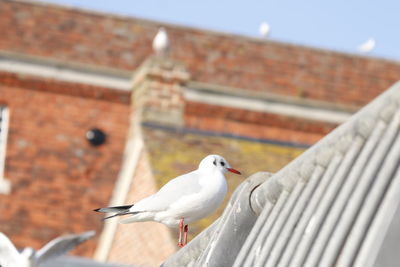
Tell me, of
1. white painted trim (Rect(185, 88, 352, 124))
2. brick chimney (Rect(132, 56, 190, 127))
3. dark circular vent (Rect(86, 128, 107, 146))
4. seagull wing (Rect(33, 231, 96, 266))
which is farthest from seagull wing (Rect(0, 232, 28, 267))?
dark circular vent (Rect(86, 128, 107, 146))

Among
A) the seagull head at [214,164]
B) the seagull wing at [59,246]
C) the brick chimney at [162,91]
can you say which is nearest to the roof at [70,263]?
the seagull wing at [59,246]

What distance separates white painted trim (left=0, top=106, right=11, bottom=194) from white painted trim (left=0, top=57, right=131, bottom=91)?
1162 mm

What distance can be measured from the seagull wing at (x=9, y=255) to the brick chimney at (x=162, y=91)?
16303 mm

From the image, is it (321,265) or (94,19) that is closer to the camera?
(321,265)

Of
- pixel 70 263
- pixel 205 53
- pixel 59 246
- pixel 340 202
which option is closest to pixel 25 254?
pixel 59 246

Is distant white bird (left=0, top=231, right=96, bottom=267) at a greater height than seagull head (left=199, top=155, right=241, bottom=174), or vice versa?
distant white bird (left=0, top=231, right=96, bottom=267)

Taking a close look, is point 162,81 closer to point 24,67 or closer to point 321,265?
point 24,67

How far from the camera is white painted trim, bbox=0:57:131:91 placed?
30.1 m

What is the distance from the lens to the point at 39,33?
30797 mm

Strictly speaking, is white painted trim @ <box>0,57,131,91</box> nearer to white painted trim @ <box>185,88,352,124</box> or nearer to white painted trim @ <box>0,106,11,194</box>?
white painted trim @ <box>0,106,11,194</box>

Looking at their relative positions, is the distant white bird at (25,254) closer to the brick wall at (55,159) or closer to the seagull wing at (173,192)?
the seagull wing at (173,192)

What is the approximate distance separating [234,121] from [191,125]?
5.25ft

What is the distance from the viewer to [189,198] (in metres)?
8.21

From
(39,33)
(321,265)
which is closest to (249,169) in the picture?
(39,33)
